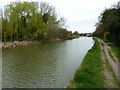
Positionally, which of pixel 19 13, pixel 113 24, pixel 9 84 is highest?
pixel 19 13

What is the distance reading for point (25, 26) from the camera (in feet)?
112

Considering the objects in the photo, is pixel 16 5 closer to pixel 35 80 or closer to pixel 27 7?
pixel 27 7

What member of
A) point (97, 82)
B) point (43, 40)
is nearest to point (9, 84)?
point (97, 82)

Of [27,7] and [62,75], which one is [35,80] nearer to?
[62,75]

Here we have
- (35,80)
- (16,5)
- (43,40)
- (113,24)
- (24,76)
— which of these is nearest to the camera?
(35,80)

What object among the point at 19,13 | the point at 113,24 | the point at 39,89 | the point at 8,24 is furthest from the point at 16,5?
the point at 39,89

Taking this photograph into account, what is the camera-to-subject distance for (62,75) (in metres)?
8.39

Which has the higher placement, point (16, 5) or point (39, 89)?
point (16, 5)

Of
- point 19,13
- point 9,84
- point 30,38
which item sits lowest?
point 9,84

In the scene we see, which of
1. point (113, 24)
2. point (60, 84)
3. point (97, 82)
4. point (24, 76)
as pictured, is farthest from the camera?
point (113, 24)

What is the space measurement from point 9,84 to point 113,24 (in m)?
17.4

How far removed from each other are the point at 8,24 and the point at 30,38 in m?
5.89

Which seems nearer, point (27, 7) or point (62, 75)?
point (62, 75)

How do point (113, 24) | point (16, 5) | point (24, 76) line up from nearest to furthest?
point (24, 76) → point (113, 24) → point (16, 5)
